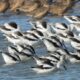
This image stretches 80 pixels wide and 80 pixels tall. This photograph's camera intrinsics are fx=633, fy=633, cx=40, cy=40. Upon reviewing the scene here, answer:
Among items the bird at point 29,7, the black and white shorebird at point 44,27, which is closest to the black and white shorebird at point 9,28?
the black and white shorebird at point 44,27

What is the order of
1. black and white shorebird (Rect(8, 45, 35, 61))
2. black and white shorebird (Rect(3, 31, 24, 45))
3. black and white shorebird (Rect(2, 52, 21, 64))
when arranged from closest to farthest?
1. black and white shorebird (Rect(2, 52, 21, 64))
2. black and white shorebird (Rect(8, 45, 35, 61))
3. black and white shorebird (Rect(3, 31, 24, 45))

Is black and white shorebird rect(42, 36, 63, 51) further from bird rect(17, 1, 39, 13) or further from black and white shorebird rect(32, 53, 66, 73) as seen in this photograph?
bird rect(17, 1, 39, 13)

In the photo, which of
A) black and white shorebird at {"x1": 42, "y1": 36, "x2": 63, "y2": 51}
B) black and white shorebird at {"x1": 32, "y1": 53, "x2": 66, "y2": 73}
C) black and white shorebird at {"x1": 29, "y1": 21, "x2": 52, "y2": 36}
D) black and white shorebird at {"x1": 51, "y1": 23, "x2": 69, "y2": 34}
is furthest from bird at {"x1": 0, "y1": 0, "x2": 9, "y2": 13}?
black and white shorebird at {"x1": 32, "y1": 53, "x2": 66, "y2": 73}

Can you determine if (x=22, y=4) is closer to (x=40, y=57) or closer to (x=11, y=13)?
(x=11, y=13)

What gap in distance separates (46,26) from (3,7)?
21.8 feet

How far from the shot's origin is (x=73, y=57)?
661 inches

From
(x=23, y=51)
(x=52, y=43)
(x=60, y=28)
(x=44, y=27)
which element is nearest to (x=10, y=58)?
(x=23, y=51)

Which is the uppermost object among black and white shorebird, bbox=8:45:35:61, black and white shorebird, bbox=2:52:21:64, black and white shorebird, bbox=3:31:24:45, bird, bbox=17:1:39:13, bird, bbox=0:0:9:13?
bird, bbox=0:0:9:13

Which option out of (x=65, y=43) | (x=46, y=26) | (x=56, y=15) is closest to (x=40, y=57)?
(x=65, y=43)

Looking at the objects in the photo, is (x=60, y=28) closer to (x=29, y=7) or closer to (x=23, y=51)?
(x=23, y=51)

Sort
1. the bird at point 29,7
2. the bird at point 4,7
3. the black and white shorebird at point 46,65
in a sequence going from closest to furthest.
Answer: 1. the black and white shorebird at point 46,65
2. the bird at point 29,7
3. the bird at point 4,7

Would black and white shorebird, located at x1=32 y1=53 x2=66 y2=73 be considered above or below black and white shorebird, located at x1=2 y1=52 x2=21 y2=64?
below

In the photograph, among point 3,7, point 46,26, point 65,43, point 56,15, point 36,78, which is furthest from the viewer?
point 3,7

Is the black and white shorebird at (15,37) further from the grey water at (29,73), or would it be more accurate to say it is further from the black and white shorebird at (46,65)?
the black and white shorebird at (46,65)
